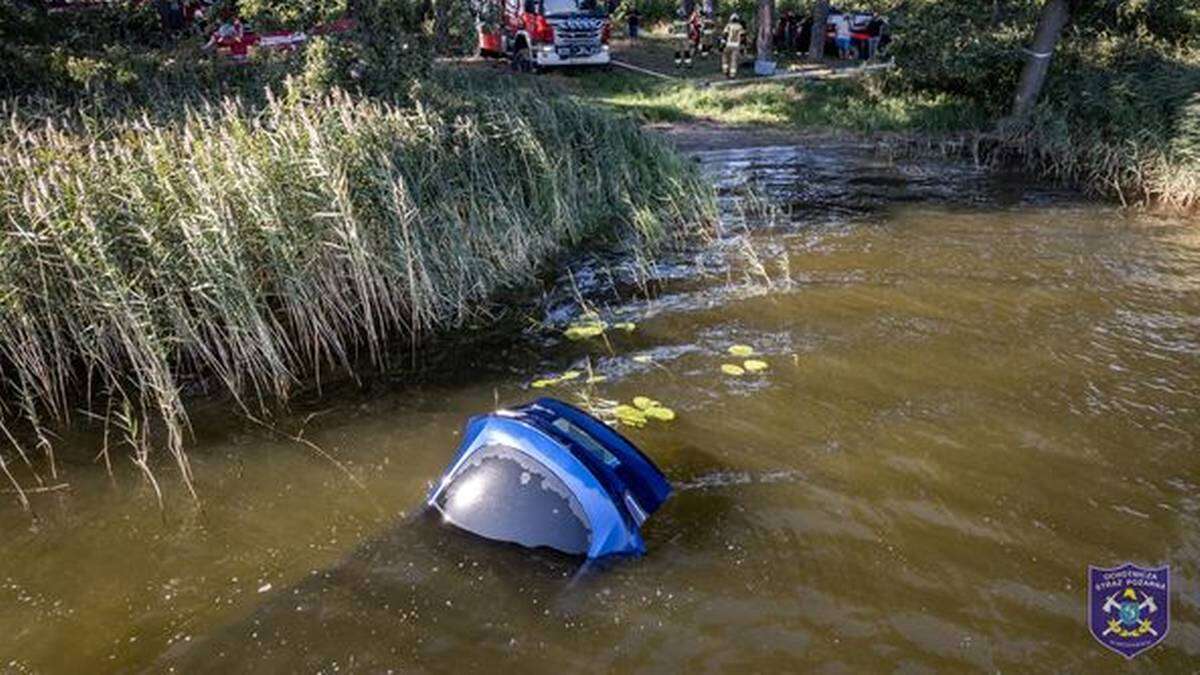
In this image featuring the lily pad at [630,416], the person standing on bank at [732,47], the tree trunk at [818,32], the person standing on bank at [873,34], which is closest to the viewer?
the lily pad at [630,416]

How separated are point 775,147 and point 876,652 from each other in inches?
506

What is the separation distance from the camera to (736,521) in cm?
480

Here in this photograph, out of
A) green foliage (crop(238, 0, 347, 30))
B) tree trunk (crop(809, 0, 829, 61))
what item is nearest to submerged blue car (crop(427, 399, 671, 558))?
green foliage (crop(238, 0, 347, 30))

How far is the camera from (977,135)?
49.0 feet

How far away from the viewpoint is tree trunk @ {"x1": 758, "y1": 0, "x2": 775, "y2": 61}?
801 inches

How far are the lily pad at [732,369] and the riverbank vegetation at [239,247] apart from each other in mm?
2321

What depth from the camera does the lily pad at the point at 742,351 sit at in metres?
6.88

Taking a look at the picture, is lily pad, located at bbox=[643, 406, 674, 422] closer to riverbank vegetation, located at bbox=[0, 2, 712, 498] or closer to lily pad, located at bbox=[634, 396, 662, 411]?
lily pad, located at bbox=[634, 396, 662, 411]

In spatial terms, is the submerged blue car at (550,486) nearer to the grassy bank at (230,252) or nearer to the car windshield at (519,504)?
the car windshield at (519,504)

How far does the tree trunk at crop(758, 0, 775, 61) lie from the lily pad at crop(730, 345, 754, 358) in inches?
611

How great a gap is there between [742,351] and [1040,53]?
11620mm

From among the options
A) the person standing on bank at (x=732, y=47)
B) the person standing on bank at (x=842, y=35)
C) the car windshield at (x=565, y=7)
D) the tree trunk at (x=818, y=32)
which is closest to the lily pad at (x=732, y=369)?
the person standing on bank at (x=732, y=47)

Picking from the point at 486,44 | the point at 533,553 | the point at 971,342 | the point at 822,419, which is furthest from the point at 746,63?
the point at 533,553

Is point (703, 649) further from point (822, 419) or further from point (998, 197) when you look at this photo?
point (998, 197)
